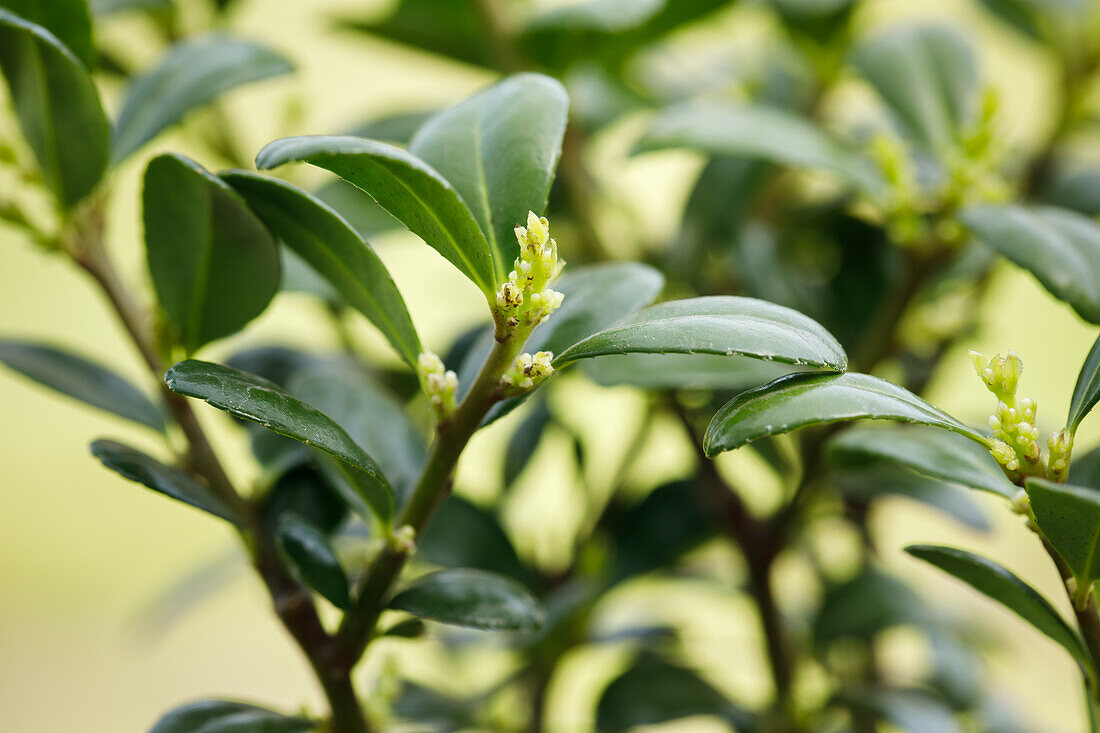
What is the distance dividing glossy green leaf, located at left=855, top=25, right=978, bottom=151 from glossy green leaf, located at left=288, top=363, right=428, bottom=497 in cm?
33

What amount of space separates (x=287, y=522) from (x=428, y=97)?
1.96 meters

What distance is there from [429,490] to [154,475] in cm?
10

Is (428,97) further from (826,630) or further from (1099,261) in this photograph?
(1099,261)

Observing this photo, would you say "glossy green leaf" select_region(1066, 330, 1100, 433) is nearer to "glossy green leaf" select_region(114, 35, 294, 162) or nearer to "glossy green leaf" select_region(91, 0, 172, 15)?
"glossy green leaf" select_region(114, 35, 294, 162)

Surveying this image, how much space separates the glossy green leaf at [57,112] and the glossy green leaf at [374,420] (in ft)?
0.42

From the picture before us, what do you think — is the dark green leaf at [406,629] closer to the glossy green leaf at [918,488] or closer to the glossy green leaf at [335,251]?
the glossy green leaf at [335,251]

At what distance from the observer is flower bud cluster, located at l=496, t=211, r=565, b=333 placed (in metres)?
0.30

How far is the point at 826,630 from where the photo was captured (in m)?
0.63

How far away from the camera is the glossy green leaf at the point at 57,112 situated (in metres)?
0.37

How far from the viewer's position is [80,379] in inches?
17.2

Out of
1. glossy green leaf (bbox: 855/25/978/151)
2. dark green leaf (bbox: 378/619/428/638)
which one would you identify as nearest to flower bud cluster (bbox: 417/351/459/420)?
dark green leaf (bbox: 378/619/428/638)

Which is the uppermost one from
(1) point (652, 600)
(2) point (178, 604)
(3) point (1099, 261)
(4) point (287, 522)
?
(3) point (1099, 261)

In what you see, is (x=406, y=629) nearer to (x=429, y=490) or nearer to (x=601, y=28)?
(x=429, y=490)

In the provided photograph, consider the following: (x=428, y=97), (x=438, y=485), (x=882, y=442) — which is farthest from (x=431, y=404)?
(x=428, y=97)
